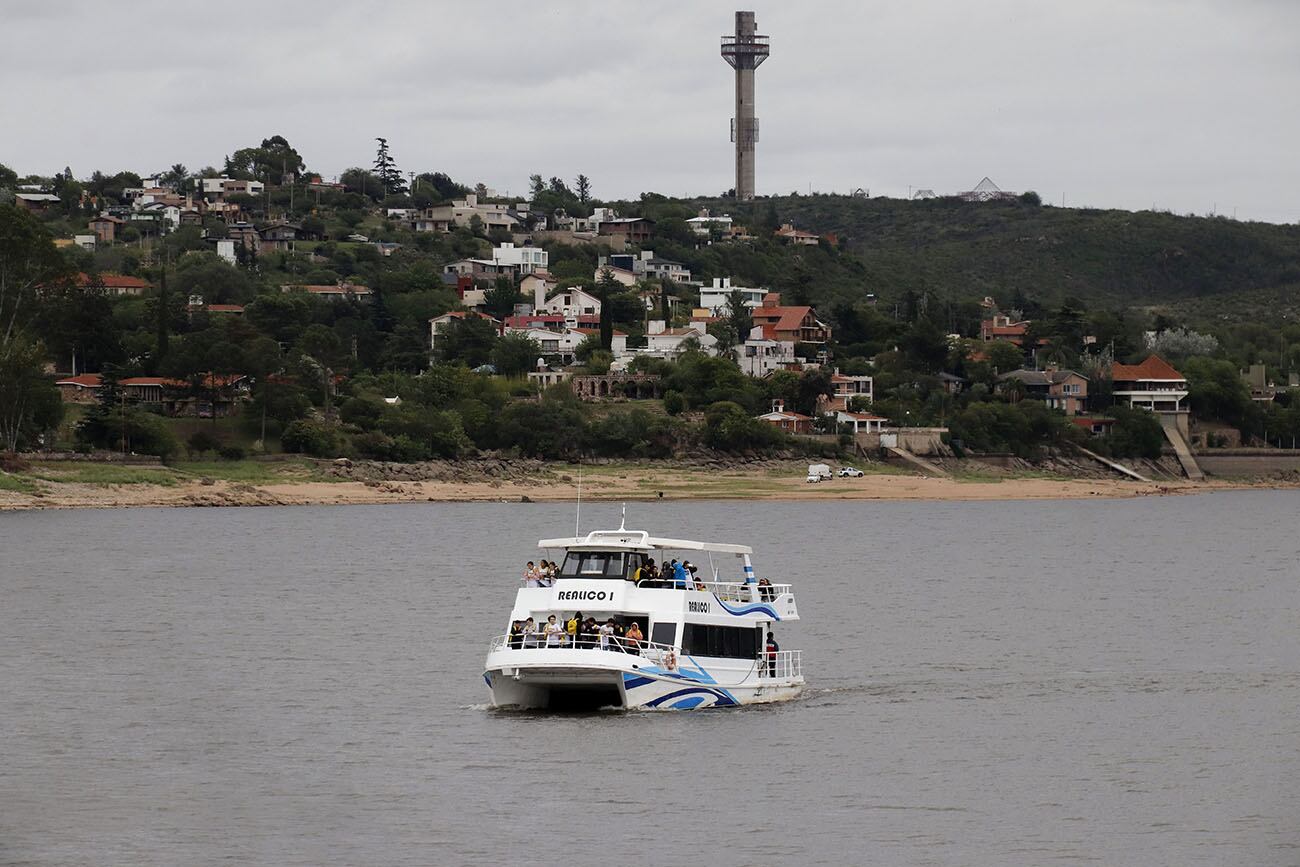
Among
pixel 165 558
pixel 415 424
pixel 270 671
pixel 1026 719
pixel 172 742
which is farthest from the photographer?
pixel 415 424

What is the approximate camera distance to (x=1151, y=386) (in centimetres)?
17088

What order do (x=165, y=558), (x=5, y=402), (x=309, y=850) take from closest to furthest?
(x=309, y=850)
(x=165, y=558)
(x=5, y=402)

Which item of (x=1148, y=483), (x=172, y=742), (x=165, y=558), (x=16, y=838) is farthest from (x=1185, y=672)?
(x=1148, y=483)

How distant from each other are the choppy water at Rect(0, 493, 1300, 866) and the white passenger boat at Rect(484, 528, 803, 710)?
730mm

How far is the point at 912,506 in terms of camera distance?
14112cm

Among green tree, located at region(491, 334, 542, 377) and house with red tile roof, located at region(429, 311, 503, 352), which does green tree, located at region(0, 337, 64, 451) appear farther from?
house with red tile roof, located at region(429, 311, 503, 352)

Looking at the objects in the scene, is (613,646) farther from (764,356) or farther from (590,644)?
(764,356)

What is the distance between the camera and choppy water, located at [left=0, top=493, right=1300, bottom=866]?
37156mm

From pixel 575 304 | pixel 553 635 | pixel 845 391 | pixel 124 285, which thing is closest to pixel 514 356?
pixel 845 391

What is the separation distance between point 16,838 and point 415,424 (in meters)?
97.8

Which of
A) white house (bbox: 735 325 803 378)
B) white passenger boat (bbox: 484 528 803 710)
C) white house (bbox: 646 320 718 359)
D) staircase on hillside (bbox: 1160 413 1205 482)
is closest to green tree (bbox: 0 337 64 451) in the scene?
white house (bbox: 646 320 718 359)

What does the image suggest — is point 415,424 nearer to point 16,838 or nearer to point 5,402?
point 5,402

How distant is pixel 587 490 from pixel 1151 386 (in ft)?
213

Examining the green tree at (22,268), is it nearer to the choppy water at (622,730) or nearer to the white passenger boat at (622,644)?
the choppy water at (622,730)
